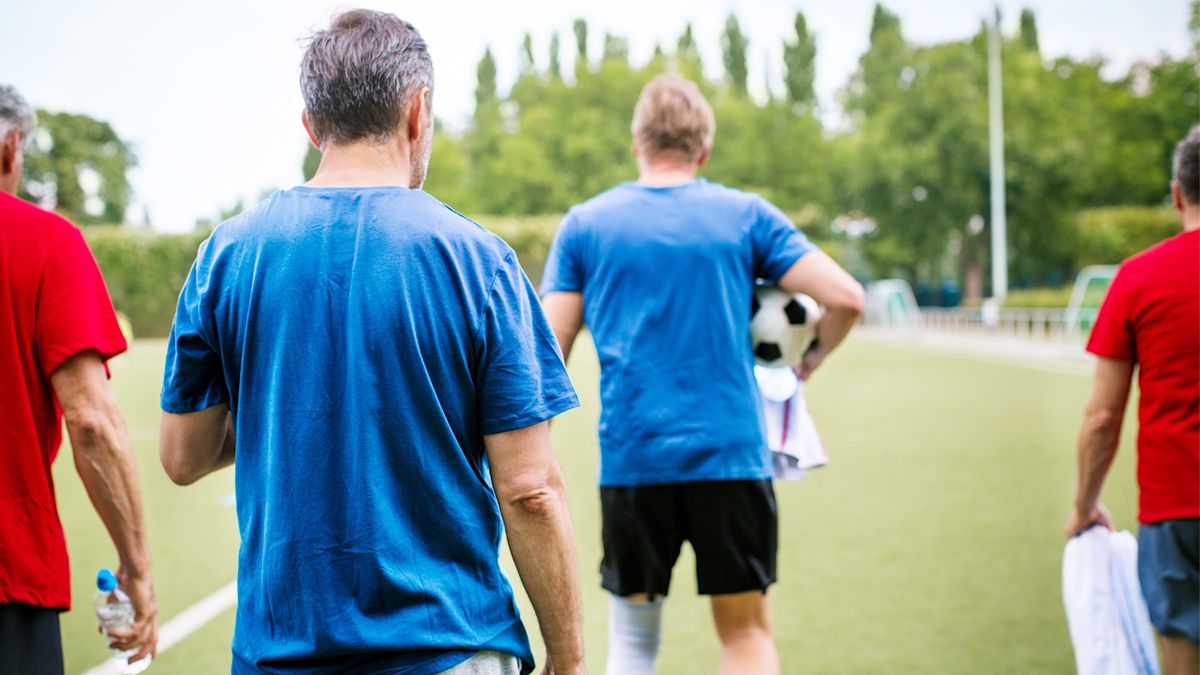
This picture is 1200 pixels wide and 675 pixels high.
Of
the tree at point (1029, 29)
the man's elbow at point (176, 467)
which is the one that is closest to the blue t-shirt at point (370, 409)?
the man's elbow at point (176, 467)

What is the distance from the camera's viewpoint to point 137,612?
254cm

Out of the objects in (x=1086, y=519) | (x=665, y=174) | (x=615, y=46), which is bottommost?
(x=1086, y=519)

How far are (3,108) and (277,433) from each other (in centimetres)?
131

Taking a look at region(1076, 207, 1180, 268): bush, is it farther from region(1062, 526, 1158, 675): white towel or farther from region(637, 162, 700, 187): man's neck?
region(637, 162, 700, 187): man's neck

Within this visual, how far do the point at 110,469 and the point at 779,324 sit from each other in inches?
71.9

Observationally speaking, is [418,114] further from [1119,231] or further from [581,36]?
[581,36]

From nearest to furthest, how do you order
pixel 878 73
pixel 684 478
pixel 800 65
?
pixel 684 478, pixel 878 73, pixel 800 65

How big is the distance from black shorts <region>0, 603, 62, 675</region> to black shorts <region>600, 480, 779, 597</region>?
1.44 metres

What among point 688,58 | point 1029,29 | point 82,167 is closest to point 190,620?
point 82,167

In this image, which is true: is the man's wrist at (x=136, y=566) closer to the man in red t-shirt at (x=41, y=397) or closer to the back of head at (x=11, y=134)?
the man in red t-shirt at (x=41, y=397)

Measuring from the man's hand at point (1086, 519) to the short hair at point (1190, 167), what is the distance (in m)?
0.94

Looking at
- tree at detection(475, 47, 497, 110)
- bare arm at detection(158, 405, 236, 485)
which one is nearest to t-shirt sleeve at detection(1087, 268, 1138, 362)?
bare arm at detection(158, 405, 236, 485)

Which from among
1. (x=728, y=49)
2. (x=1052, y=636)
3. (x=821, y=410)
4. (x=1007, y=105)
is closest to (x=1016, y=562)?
(x=1052, y=636)

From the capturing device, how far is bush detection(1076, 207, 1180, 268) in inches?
1896
